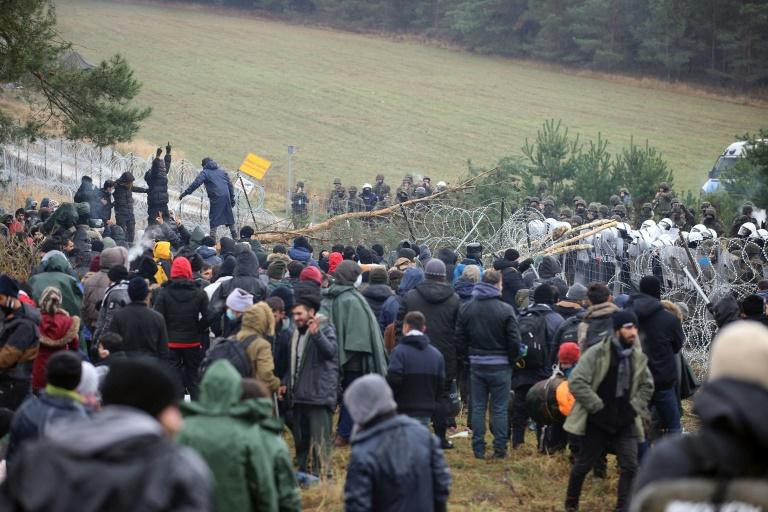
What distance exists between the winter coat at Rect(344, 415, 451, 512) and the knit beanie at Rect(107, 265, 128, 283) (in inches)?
203

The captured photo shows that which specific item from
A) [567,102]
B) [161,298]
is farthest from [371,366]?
[567,102]

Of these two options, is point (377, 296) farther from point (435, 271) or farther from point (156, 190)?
point (156, 190)

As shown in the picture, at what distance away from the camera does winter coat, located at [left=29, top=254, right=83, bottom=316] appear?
10.8 m

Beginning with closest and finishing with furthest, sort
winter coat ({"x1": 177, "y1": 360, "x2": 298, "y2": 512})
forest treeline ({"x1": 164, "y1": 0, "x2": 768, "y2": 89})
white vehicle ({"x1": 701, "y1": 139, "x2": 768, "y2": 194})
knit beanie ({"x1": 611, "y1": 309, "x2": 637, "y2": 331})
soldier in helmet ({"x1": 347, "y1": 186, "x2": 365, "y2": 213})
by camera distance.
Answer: winter coat ({"x1": 177, "y1": 360, "x2": 298, "y2": 512}), knit beanie ({"x1": 611, "y1": 309, "x2": 637, "y2": 331}), soldier in helmet ({"x1": 347, "y1": 186, "x2": 365, "y2": 213}), white vehicle ({"x1": 701, "y1": 139, "x2": 768, "y2": 194}), forest treeline ({"x1": 164, "y1": 0, "x2": 768, "y2": 89})

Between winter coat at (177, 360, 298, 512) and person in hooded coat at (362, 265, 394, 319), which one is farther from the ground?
winter coat at (177, 360, 298, 512)

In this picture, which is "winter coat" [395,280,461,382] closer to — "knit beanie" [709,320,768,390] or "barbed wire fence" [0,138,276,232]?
"knit beanie" [709,320,768,390]

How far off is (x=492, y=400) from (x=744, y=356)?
22.7 ft

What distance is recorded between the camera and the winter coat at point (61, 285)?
424 inches

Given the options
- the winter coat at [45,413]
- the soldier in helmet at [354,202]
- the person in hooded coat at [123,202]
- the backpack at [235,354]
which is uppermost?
the winter coat at [45,413]

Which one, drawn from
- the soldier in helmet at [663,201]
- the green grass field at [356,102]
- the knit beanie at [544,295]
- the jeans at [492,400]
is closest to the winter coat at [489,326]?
the jeans at [492,400]

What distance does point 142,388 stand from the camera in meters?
4.15

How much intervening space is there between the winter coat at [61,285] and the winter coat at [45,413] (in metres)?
4.80

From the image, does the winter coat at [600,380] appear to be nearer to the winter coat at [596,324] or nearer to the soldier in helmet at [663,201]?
the winter coat at [596,324]

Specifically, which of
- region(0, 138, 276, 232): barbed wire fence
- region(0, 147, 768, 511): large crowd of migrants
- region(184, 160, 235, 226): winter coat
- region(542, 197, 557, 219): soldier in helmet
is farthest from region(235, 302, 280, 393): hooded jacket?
region(542, 197, 557, 219): soldier in helmet
